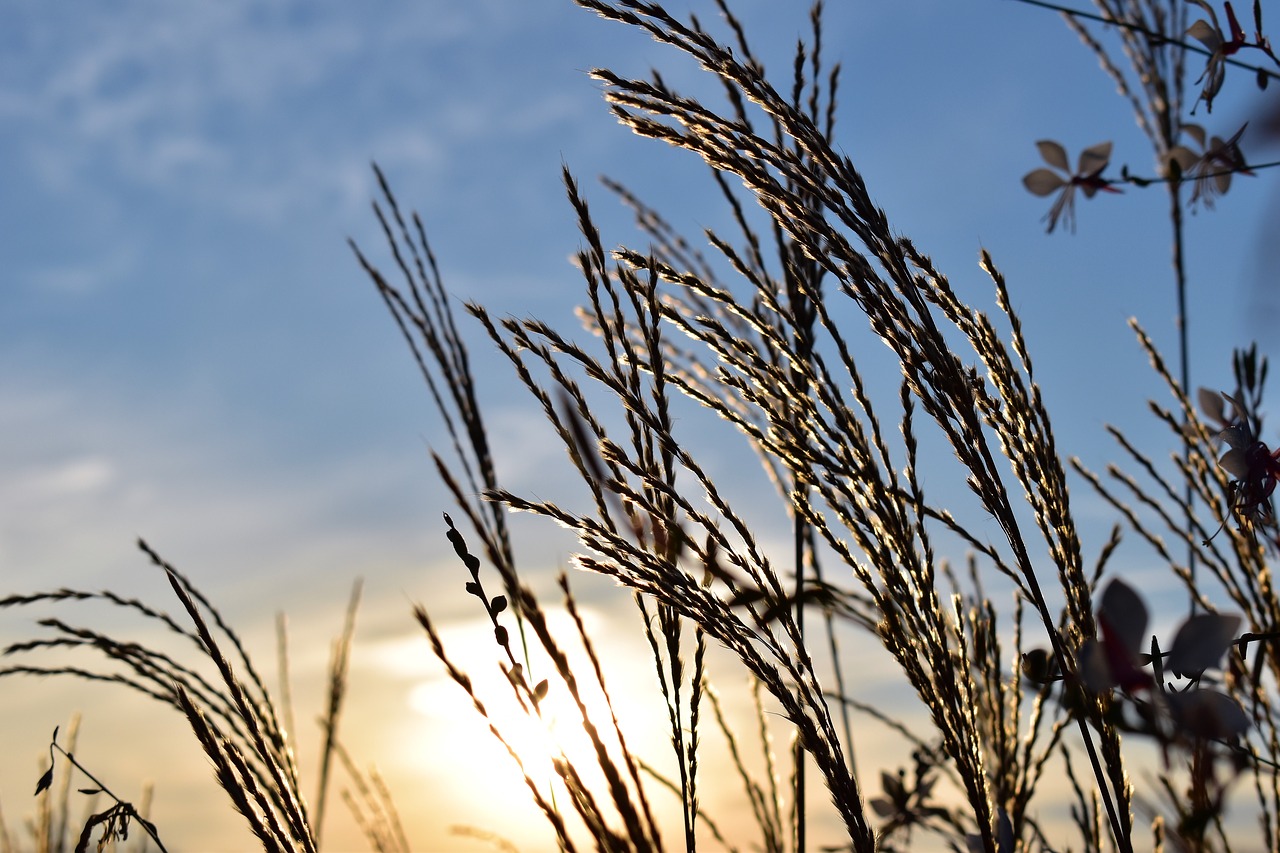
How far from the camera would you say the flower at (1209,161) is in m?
1.28

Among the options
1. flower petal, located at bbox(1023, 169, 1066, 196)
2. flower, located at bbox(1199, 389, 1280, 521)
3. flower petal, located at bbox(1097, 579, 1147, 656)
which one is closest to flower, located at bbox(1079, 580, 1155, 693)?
flower petal, located at bbox(1097, 579, 1147, 656)

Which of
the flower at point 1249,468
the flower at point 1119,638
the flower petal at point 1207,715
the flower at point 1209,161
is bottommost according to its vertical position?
the flower petal at point 1207,715

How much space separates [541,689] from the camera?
1126 millimetres

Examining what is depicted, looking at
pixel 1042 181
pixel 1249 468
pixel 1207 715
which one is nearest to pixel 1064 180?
pixel 1042 181

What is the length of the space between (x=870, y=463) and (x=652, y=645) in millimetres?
327

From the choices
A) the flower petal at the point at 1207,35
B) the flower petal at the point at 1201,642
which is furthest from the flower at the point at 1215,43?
the flower petal at the point at 1201,642

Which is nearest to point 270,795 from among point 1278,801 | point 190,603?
point 190,603

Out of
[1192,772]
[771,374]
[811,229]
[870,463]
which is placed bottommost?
[1192,772]

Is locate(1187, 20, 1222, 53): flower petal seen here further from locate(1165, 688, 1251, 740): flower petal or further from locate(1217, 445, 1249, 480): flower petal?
locate(1165, 688, 1251, 740): flower petal

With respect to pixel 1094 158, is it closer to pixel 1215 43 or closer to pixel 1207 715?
pixel 1215 43

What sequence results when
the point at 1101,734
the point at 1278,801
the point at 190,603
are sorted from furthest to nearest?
the point at 1278,801, the point at 190,603, the point at 1101,734

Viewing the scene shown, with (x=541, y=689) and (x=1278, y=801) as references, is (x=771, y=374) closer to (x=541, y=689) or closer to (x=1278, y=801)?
(x=541, y=689)

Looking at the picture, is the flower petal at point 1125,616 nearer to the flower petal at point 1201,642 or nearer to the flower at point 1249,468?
the flower petal at point 1201,642

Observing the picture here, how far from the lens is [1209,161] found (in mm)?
1325
